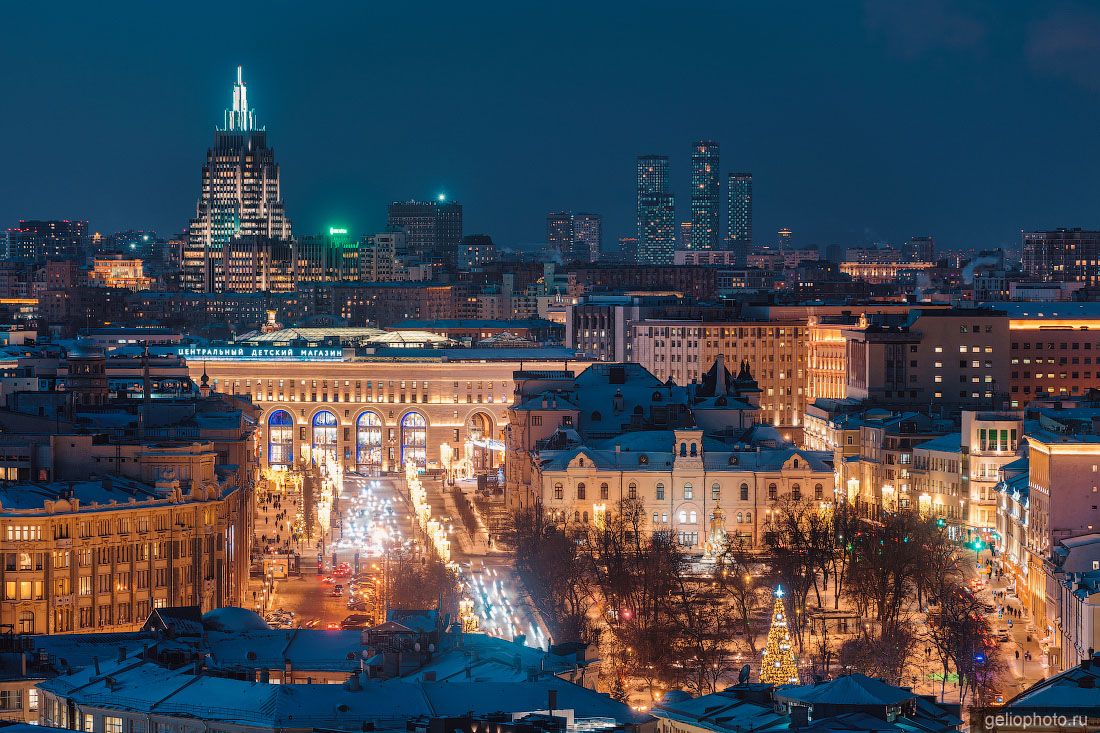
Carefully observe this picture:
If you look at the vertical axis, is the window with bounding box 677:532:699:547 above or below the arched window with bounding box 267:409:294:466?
below

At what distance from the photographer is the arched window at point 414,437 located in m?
160

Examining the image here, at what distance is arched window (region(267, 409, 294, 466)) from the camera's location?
15962 centimetres

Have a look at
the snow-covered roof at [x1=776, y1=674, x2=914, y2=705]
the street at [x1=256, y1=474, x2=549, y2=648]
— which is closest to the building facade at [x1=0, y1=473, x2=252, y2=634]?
the street at [x1=256, y1=474, x2=549, y2=648]

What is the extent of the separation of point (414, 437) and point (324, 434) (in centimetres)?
537

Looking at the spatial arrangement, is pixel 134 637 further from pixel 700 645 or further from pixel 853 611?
pixel 853 611

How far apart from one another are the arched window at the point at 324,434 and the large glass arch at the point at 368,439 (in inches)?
54.7

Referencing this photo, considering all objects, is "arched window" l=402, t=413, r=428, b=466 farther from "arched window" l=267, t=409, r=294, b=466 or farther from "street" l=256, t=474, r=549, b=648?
"street" l=256, t=474, r=549, b=648

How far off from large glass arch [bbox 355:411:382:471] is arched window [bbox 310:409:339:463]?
4.55 feet

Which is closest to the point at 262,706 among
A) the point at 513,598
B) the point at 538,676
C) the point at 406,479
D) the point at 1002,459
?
the point at 538,676

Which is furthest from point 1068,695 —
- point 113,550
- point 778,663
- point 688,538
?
point 688,538

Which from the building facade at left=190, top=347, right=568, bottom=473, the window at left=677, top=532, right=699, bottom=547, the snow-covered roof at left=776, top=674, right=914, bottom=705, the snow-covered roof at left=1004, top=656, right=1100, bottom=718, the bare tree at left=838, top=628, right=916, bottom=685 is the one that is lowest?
the bare tree at left=838, top=628, right=916, bottom=685

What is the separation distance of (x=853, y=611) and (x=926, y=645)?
8803mm

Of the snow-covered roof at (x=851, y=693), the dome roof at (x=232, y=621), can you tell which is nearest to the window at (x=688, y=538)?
the dome roof at (x=232, y=621)

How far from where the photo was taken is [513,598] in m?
82.0
